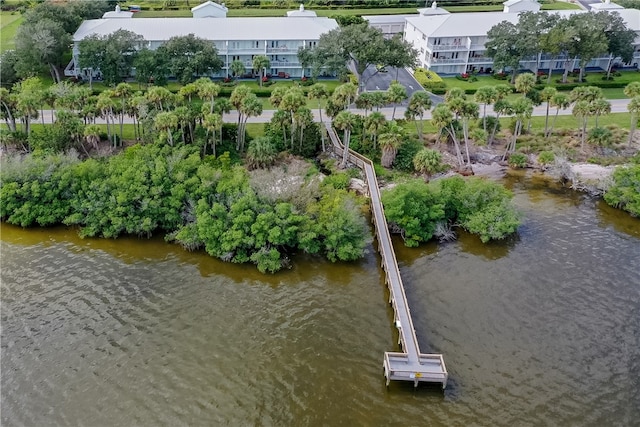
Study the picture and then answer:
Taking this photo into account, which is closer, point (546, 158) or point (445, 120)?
point (445, 120)

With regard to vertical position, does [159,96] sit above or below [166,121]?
above

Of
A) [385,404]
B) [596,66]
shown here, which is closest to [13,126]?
[385,404]

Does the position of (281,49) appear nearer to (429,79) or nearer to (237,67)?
(237,67)

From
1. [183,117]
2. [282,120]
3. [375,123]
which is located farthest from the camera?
[282,120]

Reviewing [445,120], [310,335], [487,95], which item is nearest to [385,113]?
[445,120]

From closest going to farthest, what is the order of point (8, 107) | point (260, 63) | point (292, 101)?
1. point (292, 101)
2. point (8, 107)
3. point (260, 63)

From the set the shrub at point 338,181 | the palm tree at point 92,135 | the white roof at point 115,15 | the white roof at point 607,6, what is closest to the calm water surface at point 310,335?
the shrub at point 338,181

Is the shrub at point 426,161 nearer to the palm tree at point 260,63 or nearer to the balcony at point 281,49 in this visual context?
the palm tree at point 260,63
